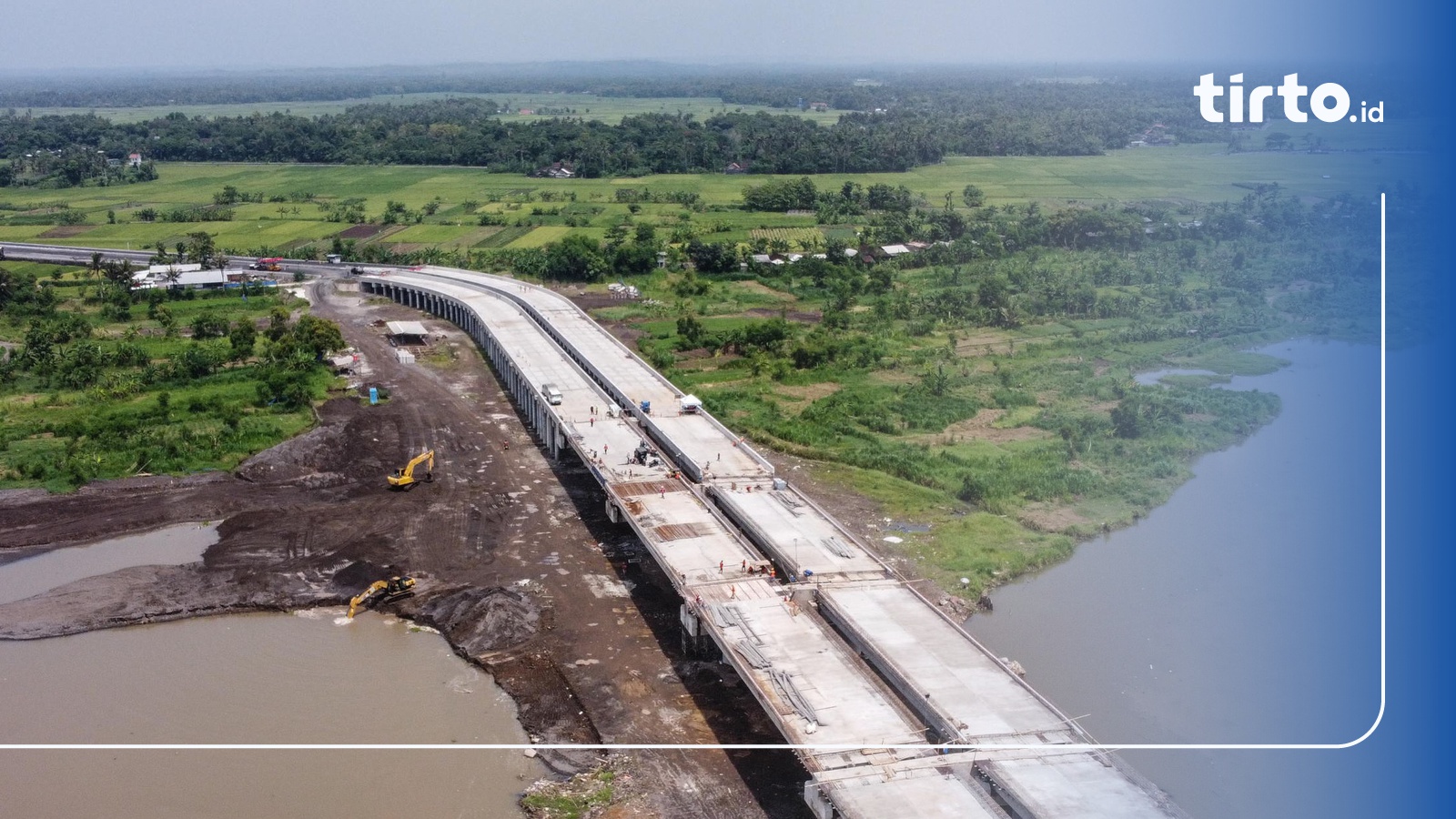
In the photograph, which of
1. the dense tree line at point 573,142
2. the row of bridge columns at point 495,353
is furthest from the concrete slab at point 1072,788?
the dense tree line at point 573,142

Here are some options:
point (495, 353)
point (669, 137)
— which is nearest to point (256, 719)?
point (495, 353)

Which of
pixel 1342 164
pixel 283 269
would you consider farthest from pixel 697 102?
pixel 1342 164

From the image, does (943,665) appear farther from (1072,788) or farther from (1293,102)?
(1293,102)

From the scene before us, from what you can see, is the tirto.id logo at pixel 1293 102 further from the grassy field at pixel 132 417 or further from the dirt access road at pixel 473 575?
the grassy field at pixel 132 417

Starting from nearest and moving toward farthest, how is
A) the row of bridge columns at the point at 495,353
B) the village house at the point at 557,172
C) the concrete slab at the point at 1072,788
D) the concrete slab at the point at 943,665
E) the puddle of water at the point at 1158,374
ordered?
the concrete slab at the point at 1072,788, the concrete slab at the point at 943,665, the row of bridge columns at the point at 495,353, the puddle of water at the point at 1158,374, the village house at the point at 557,172

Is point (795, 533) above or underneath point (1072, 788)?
above
